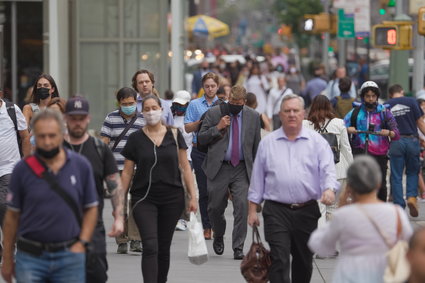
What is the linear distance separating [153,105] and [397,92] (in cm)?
754

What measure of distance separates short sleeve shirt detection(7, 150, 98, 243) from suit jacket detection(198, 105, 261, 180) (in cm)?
542

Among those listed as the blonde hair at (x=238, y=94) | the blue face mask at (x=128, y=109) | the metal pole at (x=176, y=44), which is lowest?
the blue face mask at (x=128, y=109)

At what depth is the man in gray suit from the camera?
12.7 m

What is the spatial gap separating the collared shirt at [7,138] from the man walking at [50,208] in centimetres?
450

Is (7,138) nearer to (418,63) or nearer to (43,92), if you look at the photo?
(43,92)

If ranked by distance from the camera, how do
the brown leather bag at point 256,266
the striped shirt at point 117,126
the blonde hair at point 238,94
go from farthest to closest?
the blonde hair at point 238,94 < the striped shirt at point 117,126 < the brown leather bag at point 256,266

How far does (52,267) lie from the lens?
723 centimetres

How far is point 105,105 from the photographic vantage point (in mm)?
23438

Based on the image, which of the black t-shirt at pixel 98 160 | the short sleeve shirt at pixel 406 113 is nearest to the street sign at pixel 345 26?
the short sleeve shirt at pixel 406 113

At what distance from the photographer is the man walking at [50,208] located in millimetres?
7211

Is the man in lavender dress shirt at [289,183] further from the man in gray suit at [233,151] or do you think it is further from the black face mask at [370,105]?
the black face mask at [370,105]

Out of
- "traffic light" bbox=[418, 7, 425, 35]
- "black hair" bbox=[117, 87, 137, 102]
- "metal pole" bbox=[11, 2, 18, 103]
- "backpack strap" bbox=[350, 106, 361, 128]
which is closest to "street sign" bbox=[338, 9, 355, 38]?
"metal pole" bbox=[11, 2, 18, 103]

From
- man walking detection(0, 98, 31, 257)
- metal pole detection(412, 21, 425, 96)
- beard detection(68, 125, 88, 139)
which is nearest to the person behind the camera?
beard detection(68, 125, 88, 139)

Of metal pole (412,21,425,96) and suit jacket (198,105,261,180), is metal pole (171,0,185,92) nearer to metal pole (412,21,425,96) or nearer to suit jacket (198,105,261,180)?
metal pole (412,21,425,96)
